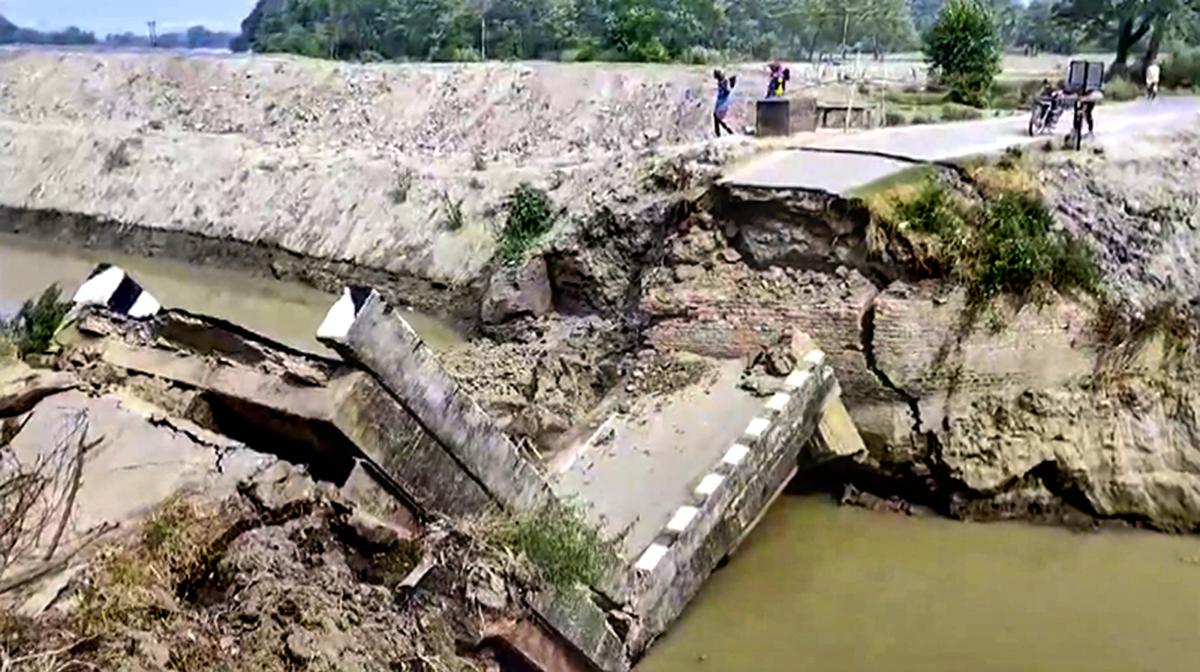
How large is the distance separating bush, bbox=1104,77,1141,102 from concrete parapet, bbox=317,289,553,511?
696 inches

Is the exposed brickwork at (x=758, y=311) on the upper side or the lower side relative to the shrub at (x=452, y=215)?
upper

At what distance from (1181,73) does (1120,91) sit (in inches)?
165

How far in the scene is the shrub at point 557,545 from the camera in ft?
22.9

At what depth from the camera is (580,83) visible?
2812 centimetres

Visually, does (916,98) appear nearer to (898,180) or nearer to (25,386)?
(898,180)

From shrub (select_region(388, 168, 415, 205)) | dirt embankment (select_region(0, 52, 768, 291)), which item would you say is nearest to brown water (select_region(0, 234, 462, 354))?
dirt embankment (select_region(0, 52, 768, 291))

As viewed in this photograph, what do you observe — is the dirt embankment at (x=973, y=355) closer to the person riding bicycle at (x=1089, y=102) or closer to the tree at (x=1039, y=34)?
the person riding bicycle at (x=1089, y=102)

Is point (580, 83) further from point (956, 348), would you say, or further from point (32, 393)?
point (32, 393)

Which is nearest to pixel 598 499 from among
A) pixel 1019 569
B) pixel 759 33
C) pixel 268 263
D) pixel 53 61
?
pixel 1019 569

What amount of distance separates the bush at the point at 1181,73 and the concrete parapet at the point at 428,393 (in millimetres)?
21770

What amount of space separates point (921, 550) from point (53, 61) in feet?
116

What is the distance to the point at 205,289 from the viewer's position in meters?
21.3

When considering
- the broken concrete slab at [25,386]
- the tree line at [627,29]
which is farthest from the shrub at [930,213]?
the tree line at [627,29]

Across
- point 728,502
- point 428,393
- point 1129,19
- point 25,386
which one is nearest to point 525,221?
point 728,502
